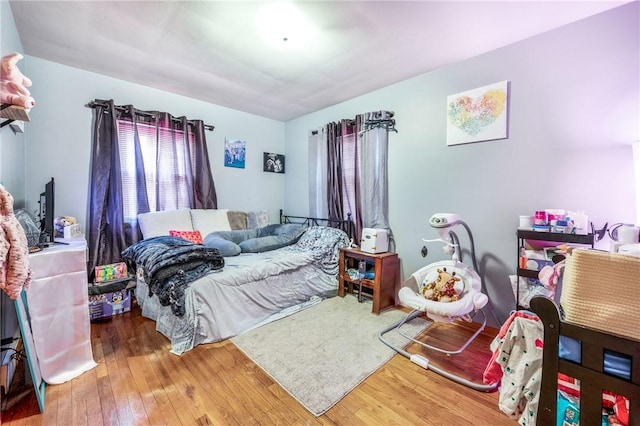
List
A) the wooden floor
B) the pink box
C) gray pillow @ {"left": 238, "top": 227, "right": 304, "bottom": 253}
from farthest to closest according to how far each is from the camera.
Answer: gray pillow @ {"left": 238, "top": 227, "right": 304, "bottom": 253}
the pink box
the wooden floor

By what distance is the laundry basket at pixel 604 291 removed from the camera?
0.81 m

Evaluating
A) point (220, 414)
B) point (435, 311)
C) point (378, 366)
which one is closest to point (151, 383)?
point (220, 414)

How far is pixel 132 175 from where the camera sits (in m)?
3.00

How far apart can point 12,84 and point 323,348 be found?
2.41m

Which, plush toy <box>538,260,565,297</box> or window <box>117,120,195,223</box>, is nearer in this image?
plush toy <box>538,260,565,297</box>

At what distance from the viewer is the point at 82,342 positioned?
1776 mm

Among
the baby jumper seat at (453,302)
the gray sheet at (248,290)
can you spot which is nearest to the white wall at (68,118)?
the gray sheet at (248,290)

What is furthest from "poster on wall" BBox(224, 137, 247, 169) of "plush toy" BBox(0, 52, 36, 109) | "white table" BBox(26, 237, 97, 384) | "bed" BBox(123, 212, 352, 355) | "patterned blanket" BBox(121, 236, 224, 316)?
"plush toy" BBox(0, 52, 36, 109)

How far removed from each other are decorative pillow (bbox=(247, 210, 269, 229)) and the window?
2.67 feet

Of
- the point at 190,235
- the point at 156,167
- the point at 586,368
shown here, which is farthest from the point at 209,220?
the point at 586,368

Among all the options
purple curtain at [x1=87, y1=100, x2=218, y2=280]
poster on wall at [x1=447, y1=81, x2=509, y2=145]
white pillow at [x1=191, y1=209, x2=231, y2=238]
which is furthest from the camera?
white pillow at [x1=191, y1=209, x2=231, y2=238]

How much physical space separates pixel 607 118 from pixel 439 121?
1.18 m

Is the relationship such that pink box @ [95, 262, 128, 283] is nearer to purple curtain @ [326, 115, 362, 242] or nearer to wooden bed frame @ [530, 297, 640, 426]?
purple curtain @ [326, 115, 362, 242]

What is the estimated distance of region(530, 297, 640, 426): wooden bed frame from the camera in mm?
812
